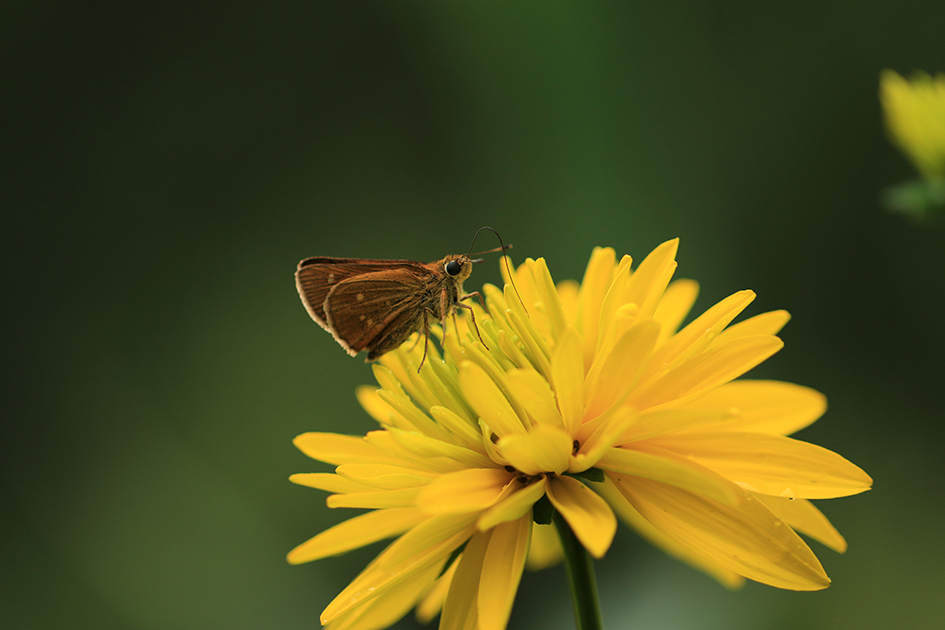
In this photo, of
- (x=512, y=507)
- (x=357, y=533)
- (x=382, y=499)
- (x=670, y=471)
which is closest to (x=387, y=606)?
(x=357, y=533)

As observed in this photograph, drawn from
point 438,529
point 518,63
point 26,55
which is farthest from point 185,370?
point 438,529

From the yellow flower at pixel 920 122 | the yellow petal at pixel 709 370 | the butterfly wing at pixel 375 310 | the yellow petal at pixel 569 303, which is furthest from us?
the yellow flower at pixel 920 122

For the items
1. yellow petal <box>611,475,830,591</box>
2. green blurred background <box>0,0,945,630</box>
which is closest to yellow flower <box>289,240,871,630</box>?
yellow petal <box>611,475,830,591</box>

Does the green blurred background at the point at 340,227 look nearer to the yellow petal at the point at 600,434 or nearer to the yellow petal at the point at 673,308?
the yellow petal at the point at 673,308

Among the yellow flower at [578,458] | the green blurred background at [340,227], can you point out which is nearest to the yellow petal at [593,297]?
the yellow flower at [578,458]

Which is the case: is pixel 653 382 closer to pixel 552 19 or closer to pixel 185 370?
pixel 552 19

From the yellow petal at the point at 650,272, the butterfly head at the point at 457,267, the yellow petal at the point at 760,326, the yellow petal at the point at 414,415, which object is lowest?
the yellow petal at the point at 760,326

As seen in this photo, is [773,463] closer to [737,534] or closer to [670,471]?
[737,534]
